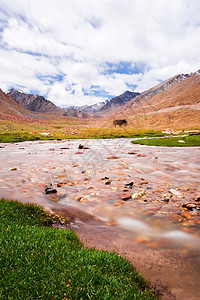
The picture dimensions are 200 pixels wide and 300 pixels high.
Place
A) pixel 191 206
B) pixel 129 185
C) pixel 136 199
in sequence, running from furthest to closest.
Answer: pixel 129 185, pixel 136 199, pixel 191 206

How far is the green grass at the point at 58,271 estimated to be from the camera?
2404mm

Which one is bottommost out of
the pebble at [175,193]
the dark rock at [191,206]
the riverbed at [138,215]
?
the riverbed at [138,215]

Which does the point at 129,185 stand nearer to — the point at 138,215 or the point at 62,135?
the point at 138,215

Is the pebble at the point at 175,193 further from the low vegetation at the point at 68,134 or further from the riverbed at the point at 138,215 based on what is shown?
the low vegetation at the point at 68,134

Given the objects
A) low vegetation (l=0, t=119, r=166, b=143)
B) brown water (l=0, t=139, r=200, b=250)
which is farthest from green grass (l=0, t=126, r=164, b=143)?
brown water (l=0, t=139, r=200, b=250)

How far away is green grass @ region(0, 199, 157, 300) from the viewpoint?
2404 millimetres

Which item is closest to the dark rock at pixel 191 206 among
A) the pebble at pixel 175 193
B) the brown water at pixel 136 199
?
the brown water at pixel 136 199

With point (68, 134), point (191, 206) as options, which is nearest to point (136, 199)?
point (191, 206)

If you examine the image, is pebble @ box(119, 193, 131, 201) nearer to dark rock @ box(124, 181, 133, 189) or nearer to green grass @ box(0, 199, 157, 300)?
dark rock @ box(124, 181, 133, 189)

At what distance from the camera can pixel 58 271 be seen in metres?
2.76

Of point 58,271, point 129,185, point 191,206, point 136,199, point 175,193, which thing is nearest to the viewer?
point 58,271

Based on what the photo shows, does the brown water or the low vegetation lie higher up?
the low vegetation

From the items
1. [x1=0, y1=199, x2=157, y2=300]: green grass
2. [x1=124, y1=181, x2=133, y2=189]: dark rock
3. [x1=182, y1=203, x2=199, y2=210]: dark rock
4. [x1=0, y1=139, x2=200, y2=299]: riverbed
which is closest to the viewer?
[x1=0, y1=199, x2=157, y2=300]: green grass

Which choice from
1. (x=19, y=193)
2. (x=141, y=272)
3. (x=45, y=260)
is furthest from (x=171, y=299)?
(x=19, y=193)
